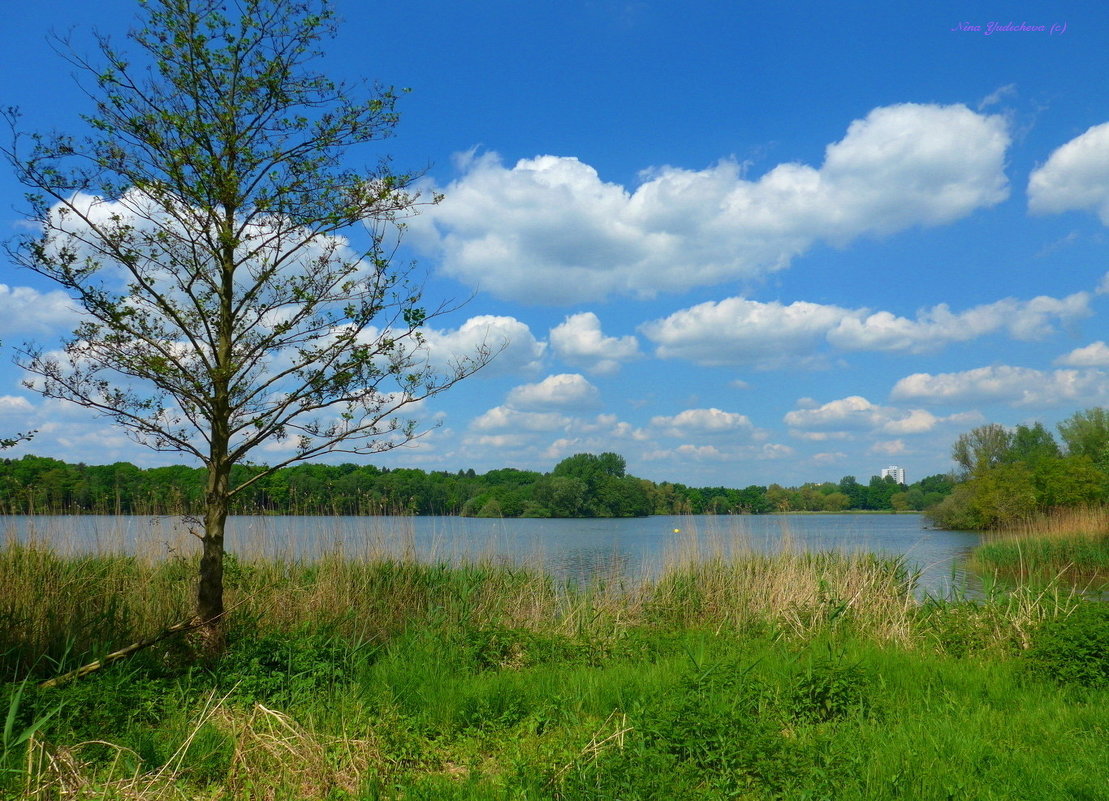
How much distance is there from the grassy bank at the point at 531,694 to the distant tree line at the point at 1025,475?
20.7 metres

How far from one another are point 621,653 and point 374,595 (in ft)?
10.3

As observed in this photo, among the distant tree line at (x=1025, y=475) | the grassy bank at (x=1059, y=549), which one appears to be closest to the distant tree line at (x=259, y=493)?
the grassy bank at (x=1059, y=549)

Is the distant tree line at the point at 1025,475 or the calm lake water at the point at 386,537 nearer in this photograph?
the calm lake water at the point at 386,537

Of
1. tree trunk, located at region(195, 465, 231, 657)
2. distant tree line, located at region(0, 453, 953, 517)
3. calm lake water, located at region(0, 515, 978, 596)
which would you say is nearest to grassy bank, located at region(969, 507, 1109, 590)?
distant tree line, located at region(0, 453, 953, 517)

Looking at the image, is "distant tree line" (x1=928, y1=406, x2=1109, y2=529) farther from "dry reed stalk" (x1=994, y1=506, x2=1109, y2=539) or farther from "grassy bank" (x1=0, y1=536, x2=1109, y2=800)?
"grassy bank" (x1=0, y1=536, x2=1109, y2=800)

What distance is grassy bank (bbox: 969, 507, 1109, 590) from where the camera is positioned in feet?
56.4

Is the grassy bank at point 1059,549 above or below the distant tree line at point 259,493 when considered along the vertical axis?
below

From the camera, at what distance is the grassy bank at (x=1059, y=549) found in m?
17.2

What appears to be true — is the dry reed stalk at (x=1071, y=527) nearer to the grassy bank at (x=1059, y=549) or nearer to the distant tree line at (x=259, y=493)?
the grassy bank at (x=1059, y=549)

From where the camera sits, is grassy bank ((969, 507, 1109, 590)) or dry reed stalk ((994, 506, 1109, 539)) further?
dry reed stalk ((994, 506, 1109, 539))

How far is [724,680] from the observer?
4938 millimetres

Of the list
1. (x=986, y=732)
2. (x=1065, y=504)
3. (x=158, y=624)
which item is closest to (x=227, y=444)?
(x=158, y=624)

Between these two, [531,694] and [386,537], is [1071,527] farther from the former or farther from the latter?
[531,694]

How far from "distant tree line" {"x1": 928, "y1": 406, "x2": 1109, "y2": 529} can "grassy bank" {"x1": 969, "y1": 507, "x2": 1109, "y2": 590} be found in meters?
3.83
